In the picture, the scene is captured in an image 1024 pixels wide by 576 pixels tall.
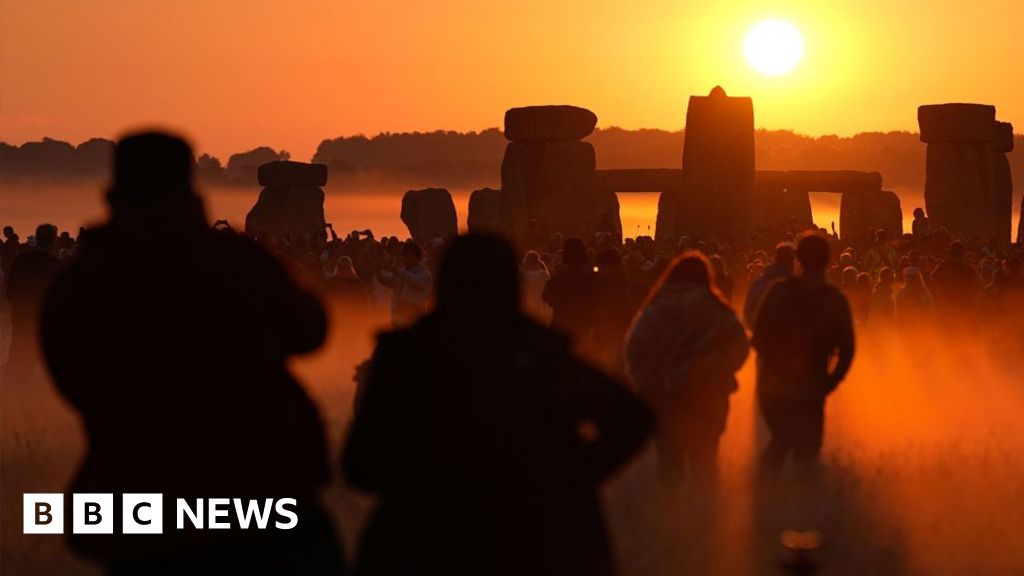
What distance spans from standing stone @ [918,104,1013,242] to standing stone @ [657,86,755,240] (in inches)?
250

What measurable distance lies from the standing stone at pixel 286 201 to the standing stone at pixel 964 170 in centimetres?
1454

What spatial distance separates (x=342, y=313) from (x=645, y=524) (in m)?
8.78

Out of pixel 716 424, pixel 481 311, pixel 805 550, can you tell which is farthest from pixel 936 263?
pixel 481 311

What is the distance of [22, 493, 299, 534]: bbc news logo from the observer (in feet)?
14.4

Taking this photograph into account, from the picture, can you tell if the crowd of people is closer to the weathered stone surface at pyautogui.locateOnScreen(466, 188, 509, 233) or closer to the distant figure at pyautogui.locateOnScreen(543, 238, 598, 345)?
the distant figure at pyautogui.locateOnScreen(543, 238, 598, 345)

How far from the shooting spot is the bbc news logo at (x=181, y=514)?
440 centimetres

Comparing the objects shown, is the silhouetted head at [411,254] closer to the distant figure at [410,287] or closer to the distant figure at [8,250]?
the distant figure at [410,287]

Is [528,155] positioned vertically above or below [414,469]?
above

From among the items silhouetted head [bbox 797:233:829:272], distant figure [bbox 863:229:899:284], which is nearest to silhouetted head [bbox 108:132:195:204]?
silhouetted head [bbox 797:233:829:272]

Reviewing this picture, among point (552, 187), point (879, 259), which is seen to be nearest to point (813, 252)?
point (879, 259)

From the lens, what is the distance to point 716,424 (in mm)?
9852

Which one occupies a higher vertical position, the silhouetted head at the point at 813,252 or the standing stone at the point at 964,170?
the standing stone at the point at 964,170

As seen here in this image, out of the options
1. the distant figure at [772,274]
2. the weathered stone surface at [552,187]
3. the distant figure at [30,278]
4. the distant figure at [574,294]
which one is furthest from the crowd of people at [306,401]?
the weathered stone surface at [552,187]

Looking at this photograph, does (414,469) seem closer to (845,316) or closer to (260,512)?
(260,512)
